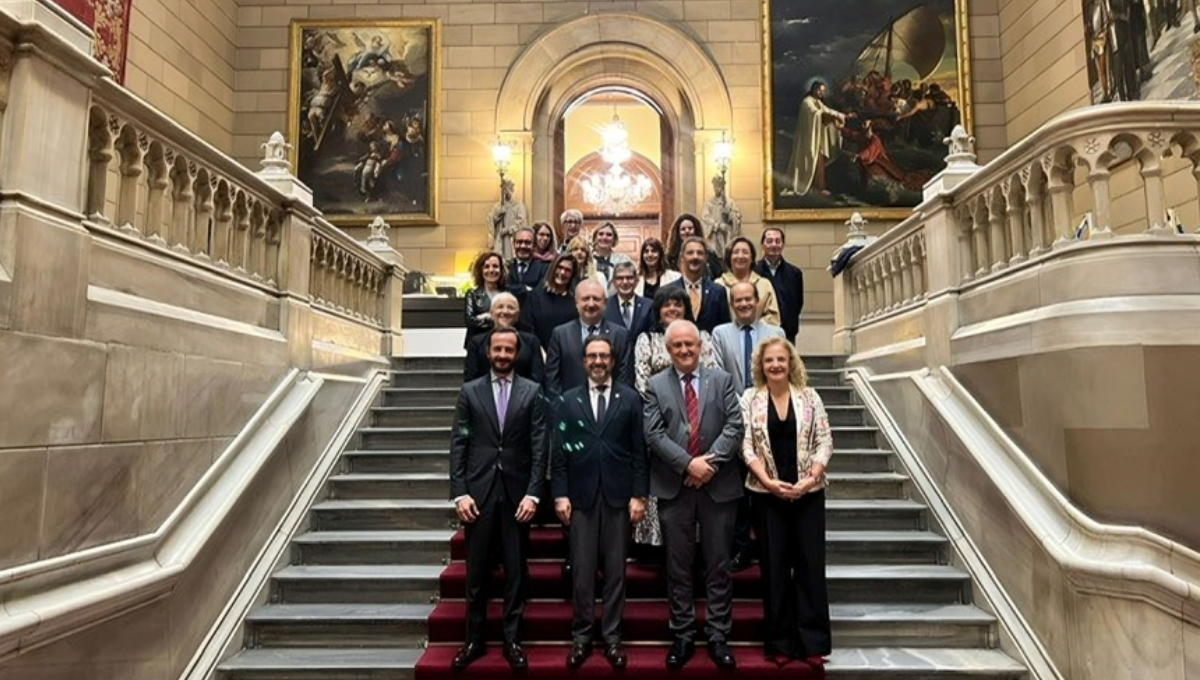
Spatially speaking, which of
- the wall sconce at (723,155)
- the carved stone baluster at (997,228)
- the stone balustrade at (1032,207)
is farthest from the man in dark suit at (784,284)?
the wall sconce at (723,155)

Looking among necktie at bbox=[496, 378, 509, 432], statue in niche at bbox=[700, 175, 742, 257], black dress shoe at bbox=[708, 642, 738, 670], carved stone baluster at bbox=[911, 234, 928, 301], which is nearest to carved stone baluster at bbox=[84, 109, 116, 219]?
necktie at bbox=[496, 378, 509, 432]

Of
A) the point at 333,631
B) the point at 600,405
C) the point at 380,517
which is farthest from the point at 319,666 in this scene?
the point at 600,405

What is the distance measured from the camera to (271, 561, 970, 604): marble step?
4363 millimetres

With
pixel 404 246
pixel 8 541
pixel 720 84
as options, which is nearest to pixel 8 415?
pixel 8 541

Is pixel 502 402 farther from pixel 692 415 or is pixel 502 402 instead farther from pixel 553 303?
pixel 553 303

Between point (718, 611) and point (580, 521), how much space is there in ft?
2.58

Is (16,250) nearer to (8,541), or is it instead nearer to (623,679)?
(8,541)

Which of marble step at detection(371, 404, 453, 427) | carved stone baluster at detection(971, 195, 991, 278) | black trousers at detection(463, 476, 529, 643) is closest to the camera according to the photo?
black trousers at detection(463, 476, 529, 643)

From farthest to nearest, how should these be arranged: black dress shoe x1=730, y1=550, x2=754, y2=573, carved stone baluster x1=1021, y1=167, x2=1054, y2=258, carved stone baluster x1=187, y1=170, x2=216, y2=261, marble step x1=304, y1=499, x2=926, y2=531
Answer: marble step x1=304, y1=499, x2=926, y2=531 → black dress shoe x1=730, y1=550, x2=754, y2=573 → carved stone baluster x1=187, y1=170, x2=216, y2=261 → carved stone baluster x1=1021, y1=167, x2=1054, y2=258

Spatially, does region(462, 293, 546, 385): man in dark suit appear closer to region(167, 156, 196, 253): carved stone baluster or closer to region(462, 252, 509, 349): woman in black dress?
region(462, 252, 509, 349): woman in black dress

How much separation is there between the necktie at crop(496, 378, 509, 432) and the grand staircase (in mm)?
1085

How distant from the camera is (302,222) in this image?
551 centimetres

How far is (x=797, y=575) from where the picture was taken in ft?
12.4

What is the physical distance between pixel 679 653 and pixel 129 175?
11.1 feet
